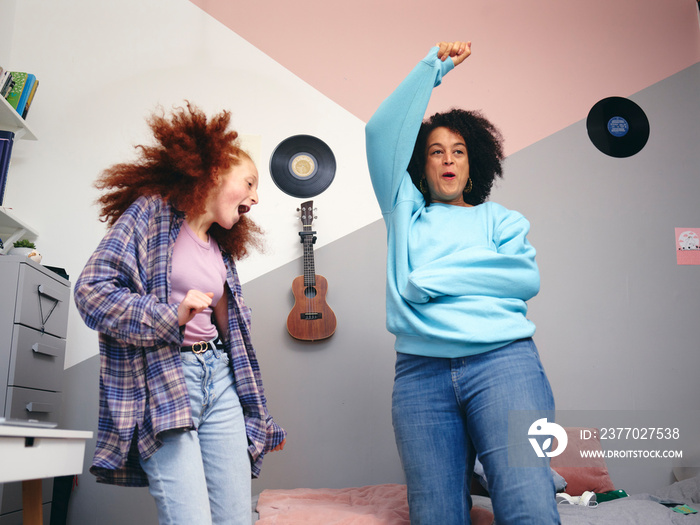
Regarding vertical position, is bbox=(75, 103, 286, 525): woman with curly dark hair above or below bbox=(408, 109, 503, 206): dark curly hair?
below

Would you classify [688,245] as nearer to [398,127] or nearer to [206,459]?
[398,127]

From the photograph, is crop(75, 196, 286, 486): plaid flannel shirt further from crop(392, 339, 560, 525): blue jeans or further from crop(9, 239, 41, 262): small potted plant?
crop(9, 239, 41, 262): small potted plant

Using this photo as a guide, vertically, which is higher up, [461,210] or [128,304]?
[461,210]

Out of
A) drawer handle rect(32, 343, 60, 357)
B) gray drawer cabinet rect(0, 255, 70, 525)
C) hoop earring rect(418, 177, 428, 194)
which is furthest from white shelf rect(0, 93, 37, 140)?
hoop earring rect(418, 177, 428, 194)

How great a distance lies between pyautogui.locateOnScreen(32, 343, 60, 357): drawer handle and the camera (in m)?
2.32

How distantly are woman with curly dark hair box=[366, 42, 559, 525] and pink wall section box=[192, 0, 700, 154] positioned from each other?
143 cm

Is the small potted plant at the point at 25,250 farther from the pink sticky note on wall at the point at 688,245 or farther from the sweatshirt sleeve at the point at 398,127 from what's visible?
the pink sticky note on wall at the point at 688,245

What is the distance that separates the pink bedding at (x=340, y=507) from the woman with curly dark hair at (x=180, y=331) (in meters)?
0.49

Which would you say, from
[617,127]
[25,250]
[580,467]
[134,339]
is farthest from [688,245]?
[25,250]

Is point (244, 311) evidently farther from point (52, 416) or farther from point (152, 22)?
point (152, 22)

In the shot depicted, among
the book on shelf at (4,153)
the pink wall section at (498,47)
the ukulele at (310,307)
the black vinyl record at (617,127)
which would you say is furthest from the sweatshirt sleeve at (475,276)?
the book on shelf at (4,153)

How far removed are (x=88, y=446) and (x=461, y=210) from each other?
2.07 metres

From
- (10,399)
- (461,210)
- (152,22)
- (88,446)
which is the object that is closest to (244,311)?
(461,210)

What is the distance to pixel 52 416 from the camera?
8.20ft
